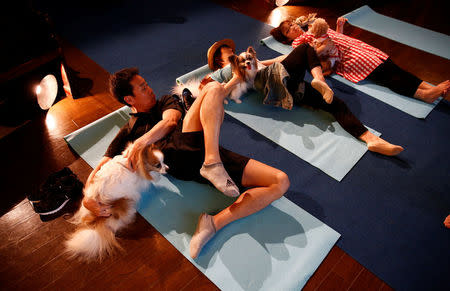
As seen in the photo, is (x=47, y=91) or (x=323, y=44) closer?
(x=47, y=91)

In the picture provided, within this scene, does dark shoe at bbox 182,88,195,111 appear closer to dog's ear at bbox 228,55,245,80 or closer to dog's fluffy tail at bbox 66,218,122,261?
dog's ear at bbox 228,55,245,80

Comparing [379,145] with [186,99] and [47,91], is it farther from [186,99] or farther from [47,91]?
[47,91]

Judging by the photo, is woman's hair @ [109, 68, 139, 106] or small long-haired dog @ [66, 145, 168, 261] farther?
woman's hair @ [109, 68, 139, 106]

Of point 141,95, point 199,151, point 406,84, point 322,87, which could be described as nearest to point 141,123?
point 141,95

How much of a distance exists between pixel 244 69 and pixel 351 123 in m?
0.91

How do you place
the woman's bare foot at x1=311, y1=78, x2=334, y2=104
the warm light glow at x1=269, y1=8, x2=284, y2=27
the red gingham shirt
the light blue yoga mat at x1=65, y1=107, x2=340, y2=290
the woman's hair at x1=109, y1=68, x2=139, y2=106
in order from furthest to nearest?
the warm light glow at x1=269, y1=8, x2=284, y2=27 → the red gingham shirt → the woman's bare foot at x1=311, y1=78, x2=334, y2=104 → the woman's hair at x1=109, y1=68, x2=139, y2=106 → the light blue yoga mat at x1=65, y1=107, x2=340, y2=290

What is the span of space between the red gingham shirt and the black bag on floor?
7.60 ft

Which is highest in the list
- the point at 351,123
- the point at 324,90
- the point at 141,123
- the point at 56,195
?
the point at 324,90

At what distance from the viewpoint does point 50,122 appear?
2.14 metres

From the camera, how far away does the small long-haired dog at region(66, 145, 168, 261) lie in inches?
52.2

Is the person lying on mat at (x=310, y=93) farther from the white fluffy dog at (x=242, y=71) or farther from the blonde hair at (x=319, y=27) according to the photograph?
the blonde hair at (x=319, y=27)

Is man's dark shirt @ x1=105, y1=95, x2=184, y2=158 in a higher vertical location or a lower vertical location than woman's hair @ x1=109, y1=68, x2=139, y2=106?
lower

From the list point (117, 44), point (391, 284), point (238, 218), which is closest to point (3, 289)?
point (238, 218)

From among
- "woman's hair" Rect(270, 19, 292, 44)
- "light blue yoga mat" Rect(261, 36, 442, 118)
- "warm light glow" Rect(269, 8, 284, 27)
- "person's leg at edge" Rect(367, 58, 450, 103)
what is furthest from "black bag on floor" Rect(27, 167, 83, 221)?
"warm light glow" Rect(269, 8, 284, 27)
